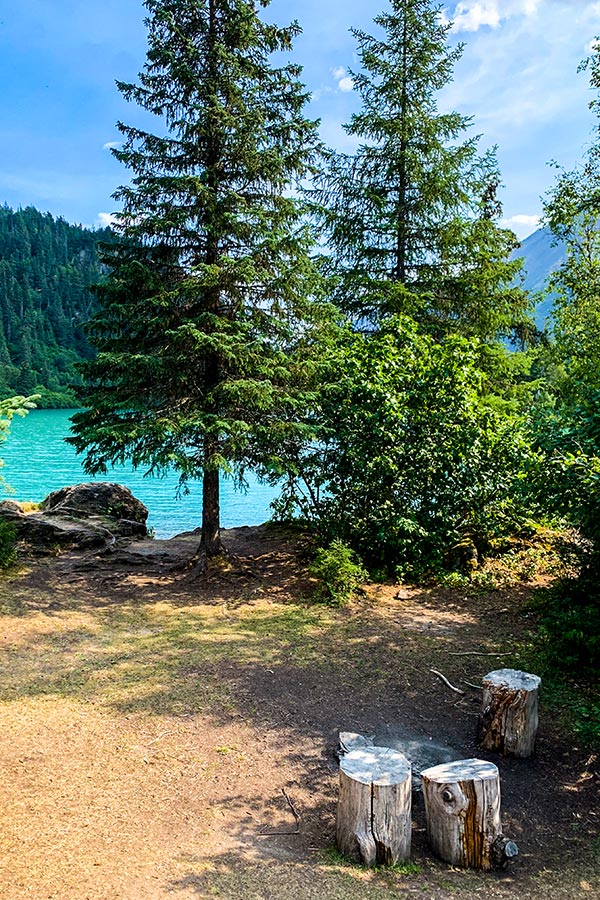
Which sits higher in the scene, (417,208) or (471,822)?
(417,208)

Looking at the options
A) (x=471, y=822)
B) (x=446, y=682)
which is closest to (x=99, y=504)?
(x=446, y=682)

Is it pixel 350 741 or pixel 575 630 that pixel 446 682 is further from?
pixel 350 741

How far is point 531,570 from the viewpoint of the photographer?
360 inches

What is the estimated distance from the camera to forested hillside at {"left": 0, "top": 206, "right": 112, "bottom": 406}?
79312 millimetres

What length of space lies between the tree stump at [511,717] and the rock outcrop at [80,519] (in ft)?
26.7

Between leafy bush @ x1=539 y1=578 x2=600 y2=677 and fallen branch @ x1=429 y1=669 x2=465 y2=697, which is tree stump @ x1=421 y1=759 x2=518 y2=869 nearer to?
fallen branch @ x1=429 y1=669 x2=465 y2=697

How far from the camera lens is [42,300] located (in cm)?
10619

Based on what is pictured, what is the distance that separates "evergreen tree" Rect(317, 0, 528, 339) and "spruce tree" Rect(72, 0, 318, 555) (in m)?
2.71

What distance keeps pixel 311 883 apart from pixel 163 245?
8.38 m

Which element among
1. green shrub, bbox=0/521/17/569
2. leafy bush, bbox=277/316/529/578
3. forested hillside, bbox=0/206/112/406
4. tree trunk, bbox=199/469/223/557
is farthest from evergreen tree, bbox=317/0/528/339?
forested hillside, bbox=0/206/112/406

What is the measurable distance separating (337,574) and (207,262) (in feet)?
17.3

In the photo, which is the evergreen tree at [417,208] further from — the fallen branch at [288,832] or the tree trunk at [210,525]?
the fallen branch at [288,832]

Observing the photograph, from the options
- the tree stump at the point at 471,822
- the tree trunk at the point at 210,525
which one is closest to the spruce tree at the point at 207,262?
the tree trunk at the point at 210,525

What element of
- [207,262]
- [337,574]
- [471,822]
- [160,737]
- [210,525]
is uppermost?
[207,262]
